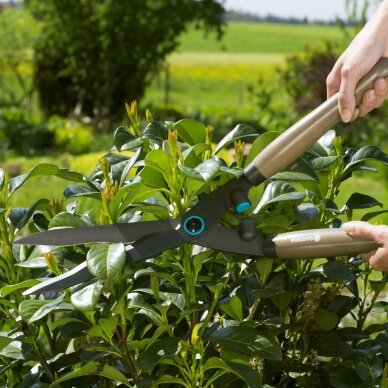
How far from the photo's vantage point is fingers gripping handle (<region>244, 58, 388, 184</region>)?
1.68 meters

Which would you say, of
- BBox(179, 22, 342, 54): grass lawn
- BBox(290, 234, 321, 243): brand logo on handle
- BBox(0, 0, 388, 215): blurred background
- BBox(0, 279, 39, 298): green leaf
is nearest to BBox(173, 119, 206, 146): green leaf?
BBox(290, 234, 321, 243): brand logo on handle

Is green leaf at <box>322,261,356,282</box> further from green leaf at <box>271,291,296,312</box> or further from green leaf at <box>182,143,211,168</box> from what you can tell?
green leaf at <box>182,143,211,168</box>

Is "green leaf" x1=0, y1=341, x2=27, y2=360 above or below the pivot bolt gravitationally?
below

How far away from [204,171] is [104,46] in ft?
45.1

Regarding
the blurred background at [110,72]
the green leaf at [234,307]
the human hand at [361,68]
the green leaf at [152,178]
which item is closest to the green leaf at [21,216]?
the green leaf at [152,178]

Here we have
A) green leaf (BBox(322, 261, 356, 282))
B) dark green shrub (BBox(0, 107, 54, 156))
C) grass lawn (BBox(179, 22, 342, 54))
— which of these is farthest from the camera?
grass lawn (BBox(179, 22, 342, 54))

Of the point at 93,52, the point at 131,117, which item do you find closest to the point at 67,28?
the point at 93,52

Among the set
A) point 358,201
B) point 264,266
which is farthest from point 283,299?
point 358,201

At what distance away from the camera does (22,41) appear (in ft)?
53.1

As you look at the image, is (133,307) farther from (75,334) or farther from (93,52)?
(93,52)

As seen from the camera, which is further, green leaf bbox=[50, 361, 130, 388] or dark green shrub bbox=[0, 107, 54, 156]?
dark green shrub bbox=[0, 107, 54, 156]

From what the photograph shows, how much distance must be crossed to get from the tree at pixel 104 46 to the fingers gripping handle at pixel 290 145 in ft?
43.5

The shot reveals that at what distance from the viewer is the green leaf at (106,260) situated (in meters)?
1.48

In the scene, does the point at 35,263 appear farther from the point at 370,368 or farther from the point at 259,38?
the point at 259,38
